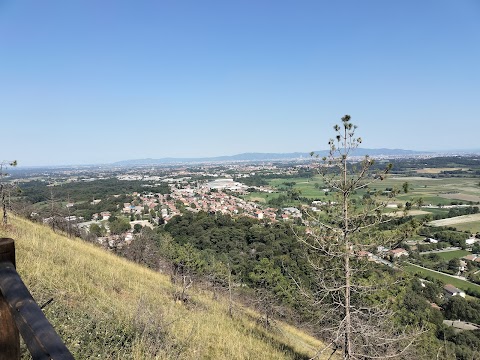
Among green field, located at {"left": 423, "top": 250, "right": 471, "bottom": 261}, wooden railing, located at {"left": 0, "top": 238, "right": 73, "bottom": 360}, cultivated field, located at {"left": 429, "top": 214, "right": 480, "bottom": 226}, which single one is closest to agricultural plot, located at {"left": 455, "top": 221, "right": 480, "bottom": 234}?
cultivated field, located at {"left": 429, "top": 214, "right": 480, "bottom": 226}

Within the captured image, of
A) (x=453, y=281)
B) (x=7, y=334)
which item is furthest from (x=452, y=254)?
(x=7, y=334)

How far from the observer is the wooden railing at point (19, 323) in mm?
869

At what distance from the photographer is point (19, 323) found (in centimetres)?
Answer: 95

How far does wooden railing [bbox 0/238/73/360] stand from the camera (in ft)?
2.85

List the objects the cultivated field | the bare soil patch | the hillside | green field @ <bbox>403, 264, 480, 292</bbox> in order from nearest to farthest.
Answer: the hillside, green field @ <bbox>403, 264, 480, 292</bbox>, the cultivated field, the bare soil patch

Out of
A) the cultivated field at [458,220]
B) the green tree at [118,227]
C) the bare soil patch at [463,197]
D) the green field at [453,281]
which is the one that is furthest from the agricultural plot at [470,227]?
the green tree at [118,227]

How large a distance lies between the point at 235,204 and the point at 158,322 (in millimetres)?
49146

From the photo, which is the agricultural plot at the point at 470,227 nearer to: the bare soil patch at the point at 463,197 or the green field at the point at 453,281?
the bare soil patch at the point at 463,197

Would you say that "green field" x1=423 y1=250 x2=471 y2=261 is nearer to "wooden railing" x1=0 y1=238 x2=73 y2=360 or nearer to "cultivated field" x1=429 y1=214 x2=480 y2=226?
"cultivated field" x1=429 y1=214 x2=480 y2=226

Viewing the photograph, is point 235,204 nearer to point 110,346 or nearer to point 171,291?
point 171,291

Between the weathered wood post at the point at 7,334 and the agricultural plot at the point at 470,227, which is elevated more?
the weathered wood post at the point at 7,334

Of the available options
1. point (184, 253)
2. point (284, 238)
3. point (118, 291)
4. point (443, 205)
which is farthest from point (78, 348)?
point (443, 205)

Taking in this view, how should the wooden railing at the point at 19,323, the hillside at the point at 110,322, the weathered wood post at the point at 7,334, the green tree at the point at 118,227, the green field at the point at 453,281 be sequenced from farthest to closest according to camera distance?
the green tree at the point at 118,227 → the green field at the point at 453,281 → the hillside at the point at 110,322 → the weathered wood post at the point at 7,334 → the wooden railing at the point at 19,323

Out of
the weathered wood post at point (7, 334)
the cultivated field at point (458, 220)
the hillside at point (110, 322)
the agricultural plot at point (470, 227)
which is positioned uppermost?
the weathered wood post at point (7, 334)
